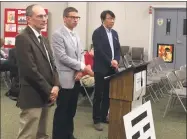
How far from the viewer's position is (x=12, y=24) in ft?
34.5

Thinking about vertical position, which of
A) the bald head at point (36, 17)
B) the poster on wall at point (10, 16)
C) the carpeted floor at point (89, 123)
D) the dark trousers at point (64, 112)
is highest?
the poster on wall at point (10, 16)

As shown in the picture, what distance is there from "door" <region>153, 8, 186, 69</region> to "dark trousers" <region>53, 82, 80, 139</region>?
21.7ft

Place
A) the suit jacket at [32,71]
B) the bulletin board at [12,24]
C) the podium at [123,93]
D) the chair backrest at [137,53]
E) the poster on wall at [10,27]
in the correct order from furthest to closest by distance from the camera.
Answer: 1. the poster on wall at [10,27]
2. the bulletin board at [12,24]
3. the chair backrest at [137,53]
4. the podium at [123,93]
5. the suit jacket at [32,71]

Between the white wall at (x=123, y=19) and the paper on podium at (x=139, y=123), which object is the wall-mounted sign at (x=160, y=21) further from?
the paper on podium at (x=139, y=123)

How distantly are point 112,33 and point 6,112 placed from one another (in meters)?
2.27

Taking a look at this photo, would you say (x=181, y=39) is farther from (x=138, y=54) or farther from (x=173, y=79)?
(x=173, y=79)

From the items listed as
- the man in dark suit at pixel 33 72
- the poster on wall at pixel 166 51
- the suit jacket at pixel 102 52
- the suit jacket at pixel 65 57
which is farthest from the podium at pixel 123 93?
the poster on wall at pixel 166 51

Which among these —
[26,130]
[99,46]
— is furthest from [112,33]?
[26,130]

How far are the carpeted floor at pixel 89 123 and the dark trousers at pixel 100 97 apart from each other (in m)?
0.18

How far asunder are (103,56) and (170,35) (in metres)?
5.91

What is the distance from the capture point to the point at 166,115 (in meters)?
5.30

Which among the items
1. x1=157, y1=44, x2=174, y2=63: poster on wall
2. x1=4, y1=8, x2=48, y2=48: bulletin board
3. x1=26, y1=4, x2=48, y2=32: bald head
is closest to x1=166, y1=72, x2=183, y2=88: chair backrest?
x1=26, y1=4, x2=48, y2=32: bald head

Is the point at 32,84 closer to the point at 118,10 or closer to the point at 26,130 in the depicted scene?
the point at 26,130

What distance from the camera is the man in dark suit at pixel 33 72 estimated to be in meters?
2.64
